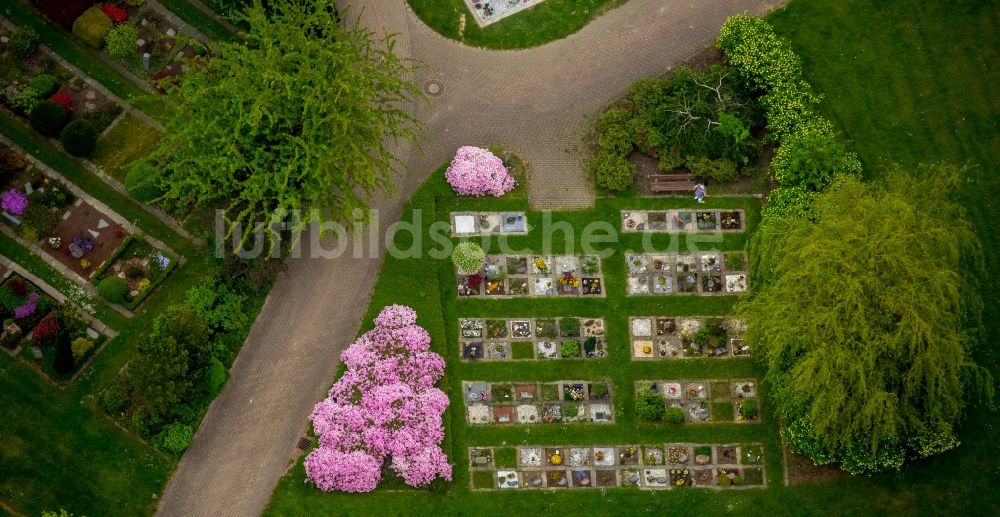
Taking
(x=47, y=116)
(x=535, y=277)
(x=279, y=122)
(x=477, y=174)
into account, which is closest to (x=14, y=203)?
(x=47, y=116)

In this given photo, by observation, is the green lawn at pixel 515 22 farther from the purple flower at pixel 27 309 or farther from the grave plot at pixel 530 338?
the purple flower at pixel 27 309

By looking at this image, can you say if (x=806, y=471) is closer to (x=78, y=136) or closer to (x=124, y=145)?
(x=124, y=145)

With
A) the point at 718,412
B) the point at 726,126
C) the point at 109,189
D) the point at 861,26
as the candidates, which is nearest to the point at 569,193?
the point at 726,126

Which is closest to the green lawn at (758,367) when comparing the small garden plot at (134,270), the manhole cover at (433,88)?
the manhole cover at (433,88)

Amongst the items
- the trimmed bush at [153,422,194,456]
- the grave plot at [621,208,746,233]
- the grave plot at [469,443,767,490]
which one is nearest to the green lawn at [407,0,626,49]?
the grave plot at [621,208,746,233]

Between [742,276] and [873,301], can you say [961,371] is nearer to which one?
[873,301]

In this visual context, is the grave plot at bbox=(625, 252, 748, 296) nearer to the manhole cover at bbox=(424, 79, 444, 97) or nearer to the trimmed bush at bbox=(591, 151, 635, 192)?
the trimmed bush at bbox=(591, 151, 635, 192)
